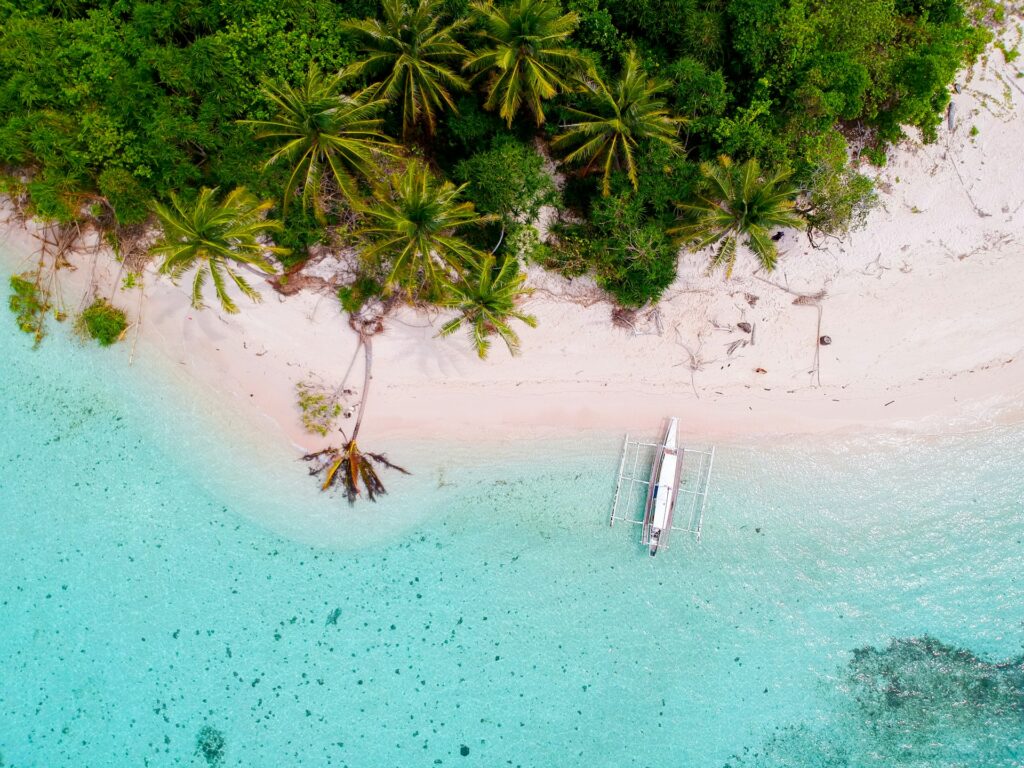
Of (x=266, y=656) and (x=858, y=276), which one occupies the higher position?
(x=858, y=276)

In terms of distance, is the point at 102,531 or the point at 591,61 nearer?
the point at 591,61

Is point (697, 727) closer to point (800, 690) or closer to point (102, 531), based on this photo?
point (800, 690)

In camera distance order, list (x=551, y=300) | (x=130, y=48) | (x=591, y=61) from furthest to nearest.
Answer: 1. (x=551, y=300)
2. (x=130, y=48)
3. (x=591, y=61)

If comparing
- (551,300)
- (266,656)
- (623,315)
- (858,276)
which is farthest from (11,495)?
(858,276)

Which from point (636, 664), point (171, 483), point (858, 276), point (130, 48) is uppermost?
point (130, 48)

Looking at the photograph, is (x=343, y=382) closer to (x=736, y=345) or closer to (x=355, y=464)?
(x=355, y=464)

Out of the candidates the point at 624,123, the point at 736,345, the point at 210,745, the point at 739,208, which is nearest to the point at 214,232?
the point at 624,123
